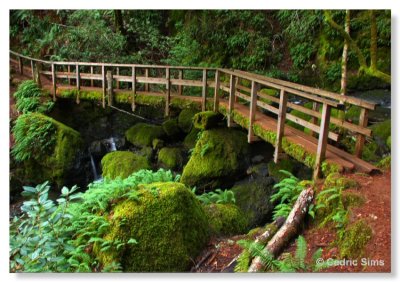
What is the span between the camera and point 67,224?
446 centimetres

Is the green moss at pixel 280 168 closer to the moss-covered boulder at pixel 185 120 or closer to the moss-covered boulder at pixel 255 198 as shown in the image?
the moss-covered boulder at pixel 255 198

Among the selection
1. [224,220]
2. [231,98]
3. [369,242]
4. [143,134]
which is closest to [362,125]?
[369,242]

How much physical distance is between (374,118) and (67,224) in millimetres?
6108

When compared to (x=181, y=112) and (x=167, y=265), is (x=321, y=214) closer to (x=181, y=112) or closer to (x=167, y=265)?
(x=167, y=265)

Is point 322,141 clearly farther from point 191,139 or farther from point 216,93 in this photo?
point 191,139

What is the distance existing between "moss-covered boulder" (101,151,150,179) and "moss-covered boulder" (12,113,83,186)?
34.6 inches

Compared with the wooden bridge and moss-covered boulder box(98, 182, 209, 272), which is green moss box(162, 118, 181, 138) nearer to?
the wooden bridge

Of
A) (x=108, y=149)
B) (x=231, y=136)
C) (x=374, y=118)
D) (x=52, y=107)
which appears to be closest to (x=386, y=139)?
(x=374, y=118)

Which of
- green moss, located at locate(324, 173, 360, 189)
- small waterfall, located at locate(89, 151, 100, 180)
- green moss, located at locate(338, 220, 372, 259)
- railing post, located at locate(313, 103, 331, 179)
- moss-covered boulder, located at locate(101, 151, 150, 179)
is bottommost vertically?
small waterfall, located at locate(89, 151, 100, 180)

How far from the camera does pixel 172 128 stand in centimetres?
1007

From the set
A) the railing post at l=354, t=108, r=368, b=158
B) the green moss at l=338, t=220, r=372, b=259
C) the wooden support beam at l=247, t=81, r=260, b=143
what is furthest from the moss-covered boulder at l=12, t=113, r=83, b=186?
the green moss at l=338, t=220, r=372, b=259

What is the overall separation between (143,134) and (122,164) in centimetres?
151

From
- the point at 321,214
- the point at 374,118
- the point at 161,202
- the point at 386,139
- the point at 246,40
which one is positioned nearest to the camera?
the point at 321,214

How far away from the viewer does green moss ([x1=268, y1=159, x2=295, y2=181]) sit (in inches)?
300
